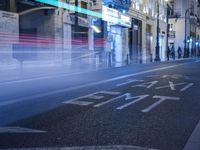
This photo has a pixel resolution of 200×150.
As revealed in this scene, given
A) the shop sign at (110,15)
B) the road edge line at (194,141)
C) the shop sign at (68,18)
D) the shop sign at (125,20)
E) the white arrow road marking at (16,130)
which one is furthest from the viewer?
the shop sign at (125,20)

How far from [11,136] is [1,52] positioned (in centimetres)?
1598

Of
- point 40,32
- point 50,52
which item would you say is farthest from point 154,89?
point 40,32

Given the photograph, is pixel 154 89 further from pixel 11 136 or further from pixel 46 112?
pixel 11 136

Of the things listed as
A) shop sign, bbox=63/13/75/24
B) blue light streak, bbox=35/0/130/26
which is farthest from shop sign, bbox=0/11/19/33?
shop sign, bbox=63/13/75/24

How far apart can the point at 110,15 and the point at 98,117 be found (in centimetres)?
3123

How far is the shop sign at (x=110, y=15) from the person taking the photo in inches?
1478

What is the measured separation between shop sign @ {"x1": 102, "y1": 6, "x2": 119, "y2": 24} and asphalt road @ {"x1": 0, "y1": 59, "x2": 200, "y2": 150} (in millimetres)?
24839

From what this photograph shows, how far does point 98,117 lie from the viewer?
8.37 meters

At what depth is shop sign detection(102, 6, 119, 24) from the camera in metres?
37.5

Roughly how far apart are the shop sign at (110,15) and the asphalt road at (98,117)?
81.5ft

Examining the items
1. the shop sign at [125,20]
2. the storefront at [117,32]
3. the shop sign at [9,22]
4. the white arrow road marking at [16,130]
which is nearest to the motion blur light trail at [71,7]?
the storefront at [117,32]

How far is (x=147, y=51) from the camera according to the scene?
53.6 metres

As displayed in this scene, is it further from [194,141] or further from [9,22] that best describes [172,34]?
[194,141]

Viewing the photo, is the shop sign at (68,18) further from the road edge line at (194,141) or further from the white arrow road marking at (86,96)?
the road edge line at (194,141)
